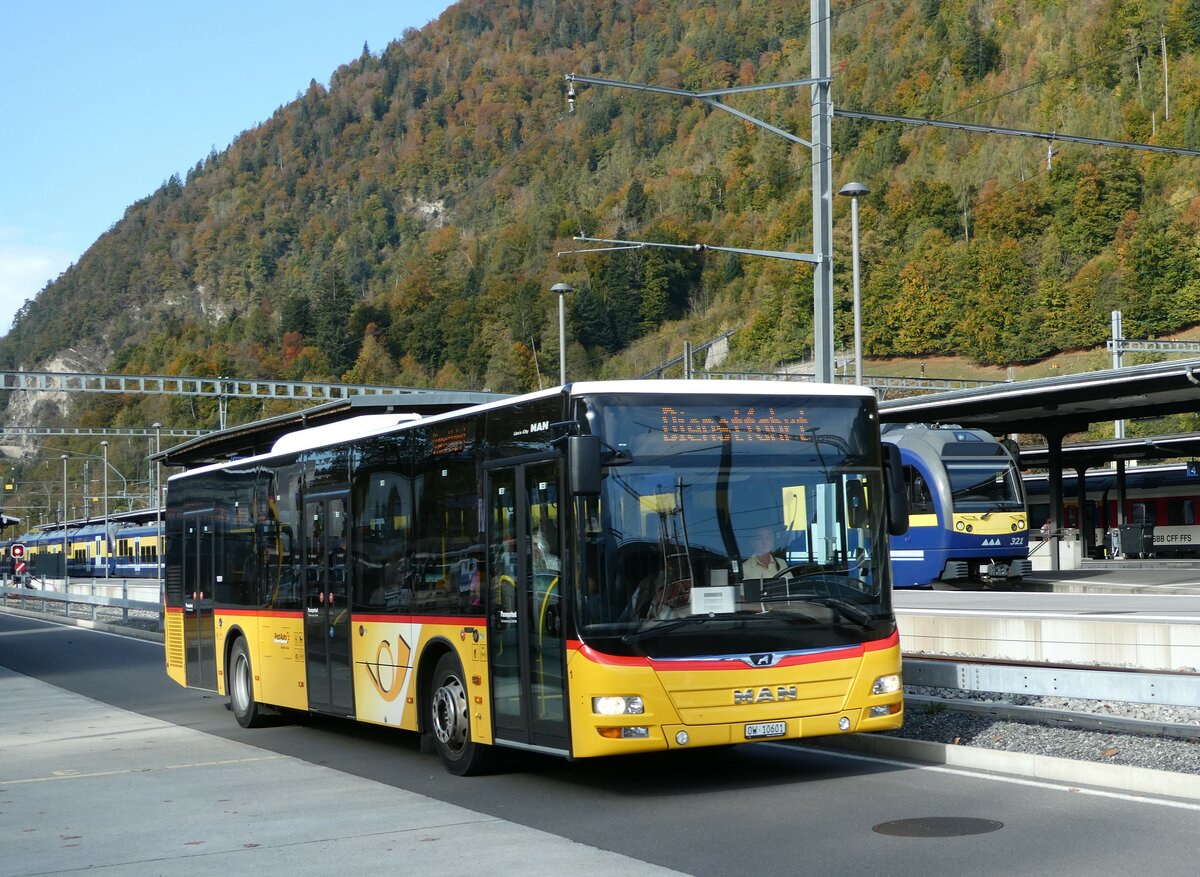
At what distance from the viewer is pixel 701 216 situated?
421 ft

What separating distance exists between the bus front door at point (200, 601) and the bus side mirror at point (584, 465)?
8.57 meters

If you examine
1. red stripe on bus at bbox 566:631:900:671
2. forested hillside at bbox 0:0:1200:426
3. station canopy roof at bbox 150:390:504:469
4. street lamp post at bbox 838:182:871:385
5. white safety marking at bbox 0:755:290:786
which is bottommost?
white safety marking at bbox 0:755:290:786

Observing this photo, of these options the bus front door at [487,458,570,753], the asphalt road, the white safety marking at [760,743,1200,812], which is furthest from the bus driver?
the white safety marking at [760,743,1200,812]

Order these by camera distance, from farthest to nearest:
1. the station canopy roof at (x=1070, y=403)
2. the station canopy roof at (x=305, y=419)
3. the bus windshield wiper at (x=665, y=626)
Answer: the station canopy roof at (x=1070, y=403), the station canopy roof at (x=305, y=419), the bus windshield wiper at (x=665, y=626)

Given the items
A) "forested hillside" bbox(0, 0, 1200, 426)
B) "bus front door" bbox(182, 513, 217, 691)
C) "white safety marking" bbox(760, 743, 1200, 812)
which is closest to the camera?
"white safety marking" bbox(760, 743, 1200, 812)

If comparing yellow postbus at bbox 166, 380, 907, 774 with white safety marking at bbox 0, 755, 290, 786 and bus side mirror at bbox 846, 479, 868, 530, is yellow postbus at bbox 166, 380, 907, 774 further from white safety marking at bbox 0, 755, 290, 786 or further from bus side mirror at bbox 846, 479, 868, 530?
white safety marking at bbox 0, 755, 290, 786

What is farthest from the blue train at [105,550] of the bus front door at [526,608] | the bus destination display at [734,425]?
the bus destination display at [734,425]

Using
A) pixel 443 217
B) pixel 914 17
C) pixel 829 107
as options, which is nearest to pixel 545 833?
pixel 829 107

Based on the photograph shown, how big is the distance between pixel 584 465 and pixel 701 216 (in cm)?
12006

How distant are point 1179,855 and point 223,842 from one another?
17.4 ft

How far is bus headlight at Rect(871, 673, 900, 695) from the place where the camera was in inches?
418

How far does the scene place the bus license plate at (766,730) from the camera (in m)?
10.2

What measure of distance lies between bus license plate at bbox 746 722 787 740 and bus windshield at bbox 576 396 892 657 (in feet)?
1.60

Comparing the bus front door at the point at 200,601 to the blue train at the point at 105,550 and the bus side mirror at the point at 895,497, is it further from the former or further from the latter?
the blue train at the point at 105,550
